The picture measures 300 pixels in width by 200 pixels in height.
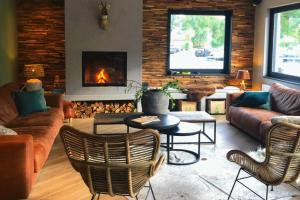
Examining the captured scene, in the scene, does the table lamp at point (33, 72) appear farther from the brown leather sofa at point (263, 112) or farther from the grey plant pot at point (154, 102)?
the brown leather sofa at point (263, 112)

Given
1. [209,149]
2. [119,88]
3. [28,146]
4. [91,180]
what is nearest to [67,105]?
[119,88]

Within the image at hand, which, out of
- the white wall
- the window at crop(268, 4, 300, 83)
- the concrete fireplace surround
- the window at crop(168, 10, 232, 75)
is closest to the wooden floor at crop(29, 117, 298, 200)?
the concrete fireplace surround

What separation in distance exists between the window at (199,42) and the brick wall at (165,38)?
13 centimetres

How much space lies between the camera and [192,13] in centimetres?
791

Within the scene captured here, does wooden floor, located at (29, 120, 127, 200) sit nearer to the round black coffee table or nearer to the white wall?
the round black coffee table

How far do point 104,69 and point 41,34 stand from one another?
4.58ft

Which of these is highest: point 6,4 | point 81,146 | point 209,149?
point 6,4

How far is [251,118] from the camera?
18.8 feet

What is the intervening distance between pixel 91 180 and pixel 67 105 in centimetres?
370

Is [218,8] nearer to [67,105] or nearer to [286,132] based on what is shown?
[67,105]

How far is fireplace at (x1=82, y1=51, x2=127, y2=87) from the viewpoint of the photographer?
23.5 ft

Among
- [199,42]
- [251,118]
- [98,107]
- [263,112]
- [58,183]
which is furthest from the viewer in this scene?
[199,42]

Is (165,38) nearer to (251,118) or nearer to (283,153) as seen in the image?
(251,118)

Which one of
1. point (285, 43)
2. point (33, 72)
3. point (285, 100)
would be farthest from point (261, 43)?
point (33, 72)
